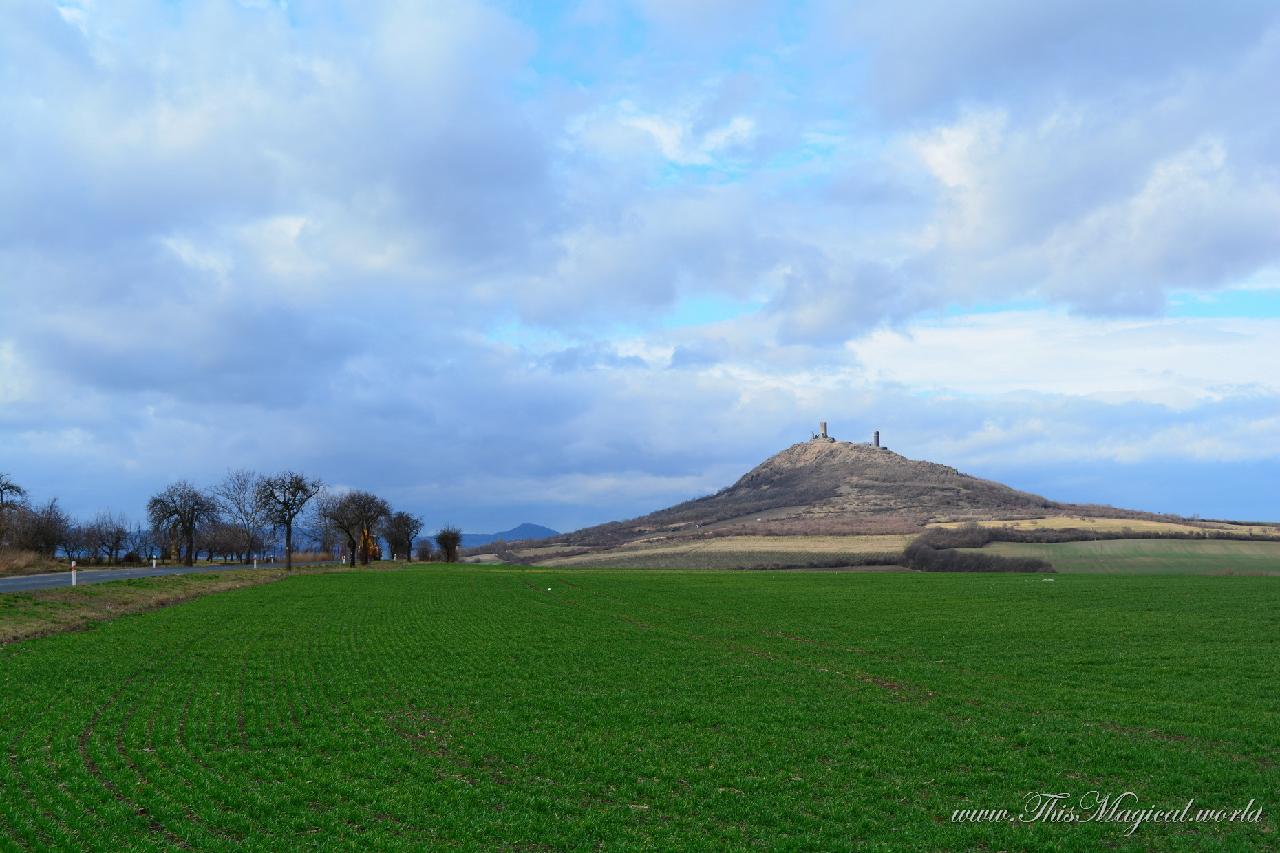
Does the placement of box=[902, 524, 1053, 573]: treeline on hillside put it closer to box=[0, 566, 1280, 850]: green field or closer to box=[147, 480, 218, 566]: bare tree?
box=[0, 566, 1280, 850]: green field

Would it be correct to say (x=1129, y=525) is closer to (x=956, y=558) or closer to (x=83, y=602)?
(x=956, y=558)

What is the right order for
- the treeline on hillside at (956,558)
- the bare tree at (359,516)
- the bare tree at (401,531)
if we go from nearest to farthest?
the treeline on hillside at (956,558)
the bare tree at (359,516)
the bare tree at (401,531)

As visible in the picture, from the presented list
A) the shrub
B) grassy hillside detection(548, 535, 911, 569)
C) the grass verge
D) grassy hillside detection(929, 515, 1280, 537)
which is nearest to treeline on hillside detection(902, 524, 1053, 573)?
the shrub

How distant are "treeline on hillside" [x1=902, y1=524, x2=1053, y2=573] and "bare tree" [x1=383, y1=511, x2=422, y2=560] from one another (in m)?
103

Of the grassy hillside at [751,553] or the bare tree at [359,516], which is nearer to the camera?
the grassy hillside at [751,553]

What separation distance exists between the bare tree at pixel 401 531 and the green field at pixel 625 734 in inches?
5390

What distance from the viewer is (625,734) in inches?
715

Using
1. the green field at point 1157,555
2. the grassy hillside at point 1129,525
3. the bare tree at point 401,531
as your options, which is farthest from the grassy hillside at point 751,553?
the bare tree at point 401,531

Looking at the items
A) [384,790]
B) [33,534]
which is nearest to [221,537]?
[33,534]

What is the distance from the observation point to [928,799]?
14.0 meters

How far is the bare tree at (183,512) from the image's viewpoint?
142 meters

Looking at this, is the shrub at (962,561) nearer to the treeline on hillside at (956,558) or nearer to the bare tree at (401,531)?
the treeline on hillside at (956,558)

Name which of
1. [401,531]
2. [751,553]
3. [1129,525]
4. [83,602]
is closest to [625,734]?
[83,602]

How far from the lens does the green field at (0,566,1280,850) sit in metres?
12.6
